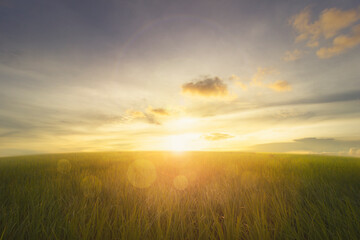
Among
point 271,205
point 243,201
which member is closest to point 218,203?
point 243,201

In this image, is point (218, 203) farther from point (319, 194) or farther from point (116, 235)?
point (319, 194)

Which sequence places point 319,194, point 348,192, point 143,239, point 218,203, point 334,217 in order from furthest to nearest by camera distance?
point 348,192, point 319,194, point 218,203, point 334,217, point 143,239

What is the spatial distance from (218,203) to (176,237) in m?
1.24

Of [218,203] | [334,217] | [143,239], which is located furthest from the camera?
[218,203]

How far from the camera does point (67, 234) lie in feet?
7.14

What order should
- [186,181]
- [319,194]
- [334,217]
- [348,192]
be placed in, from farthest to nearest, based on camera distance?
[186,181] → [348,192] → [319,194] → [334,217]

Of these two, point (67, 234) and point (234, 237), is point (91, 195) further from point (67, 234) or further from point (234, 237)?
point (234, 237)

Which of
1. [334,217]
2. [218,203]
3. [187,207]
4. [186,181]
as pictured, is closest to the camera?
[334,217]

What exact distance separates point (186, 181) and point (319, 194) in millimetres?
2877

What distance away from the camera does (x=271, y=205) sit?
308cm

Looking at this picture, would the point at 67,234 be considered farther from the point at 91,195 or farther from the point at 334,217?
the point at 334,217

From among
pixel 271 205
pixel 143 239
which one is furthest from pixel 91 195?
pixel 271 205

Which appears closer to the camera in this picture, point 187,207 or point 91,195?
point 187,207

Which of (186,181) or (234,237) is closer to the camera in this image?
(234,237)
